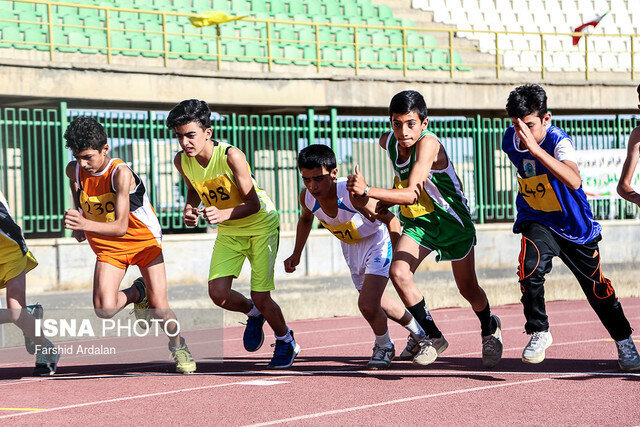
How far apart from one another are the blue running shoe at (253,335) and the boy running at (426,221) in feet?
5.07

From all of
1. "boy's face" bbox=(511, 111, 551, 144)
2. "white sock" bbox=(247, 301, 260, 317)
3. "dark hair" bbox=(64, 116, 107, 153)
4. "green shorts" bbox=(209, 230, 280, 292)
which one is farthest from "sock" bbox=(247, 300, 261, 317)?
"boy's face" bbox=(511, 111, 551, 144)

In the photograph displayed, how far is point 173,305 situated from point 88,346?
3648 millimetres

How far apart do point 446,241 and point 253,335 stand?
192 centimetres

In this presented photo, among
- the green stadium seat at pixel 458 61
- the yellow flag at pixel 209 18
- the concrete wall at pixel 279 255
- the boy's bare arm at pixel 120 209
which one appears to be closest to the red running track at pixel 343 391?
the boy's bare arm at pixel 120 209

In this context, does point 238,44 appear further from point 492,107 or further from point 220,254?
point 220,254

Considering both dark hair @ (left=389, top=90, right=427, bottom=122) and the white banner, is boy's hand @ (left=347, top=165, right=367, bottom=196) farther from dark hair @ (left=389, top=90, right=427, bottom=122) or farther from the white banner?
the white banner

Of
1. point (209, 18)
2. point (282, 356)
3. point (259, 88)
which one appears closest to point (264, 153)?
point (259, 88)

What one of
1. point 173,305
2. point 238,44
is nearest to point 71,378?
point 173,305

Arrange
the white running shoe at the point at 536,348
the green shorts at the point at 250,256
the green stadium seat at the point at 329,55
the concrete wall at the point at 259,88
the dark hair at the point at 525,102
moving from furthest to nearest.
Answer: the green stadium seat at the point at 329,55, the concrete wall at the point at 259,88, the green shorts at the point at 250,256, the dark hair at the point at 525,102, the white running shoe at the point at 536,348

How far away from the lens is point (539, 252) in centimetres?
699

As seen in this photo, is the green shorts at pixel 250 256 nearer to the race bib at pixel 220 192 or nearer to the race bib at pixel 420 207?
the race bib at pixel 220 192

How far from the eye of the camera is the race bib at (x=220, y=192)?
26.1 feet

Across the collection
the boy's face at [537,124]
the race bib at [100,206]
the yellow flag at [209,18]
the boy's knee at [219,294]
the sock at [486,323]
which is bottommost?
the sock at [486,323]

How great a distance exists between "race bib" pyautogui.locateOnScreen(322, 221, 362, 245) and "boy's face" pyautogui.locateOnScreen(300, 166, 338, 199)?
0.31 m
